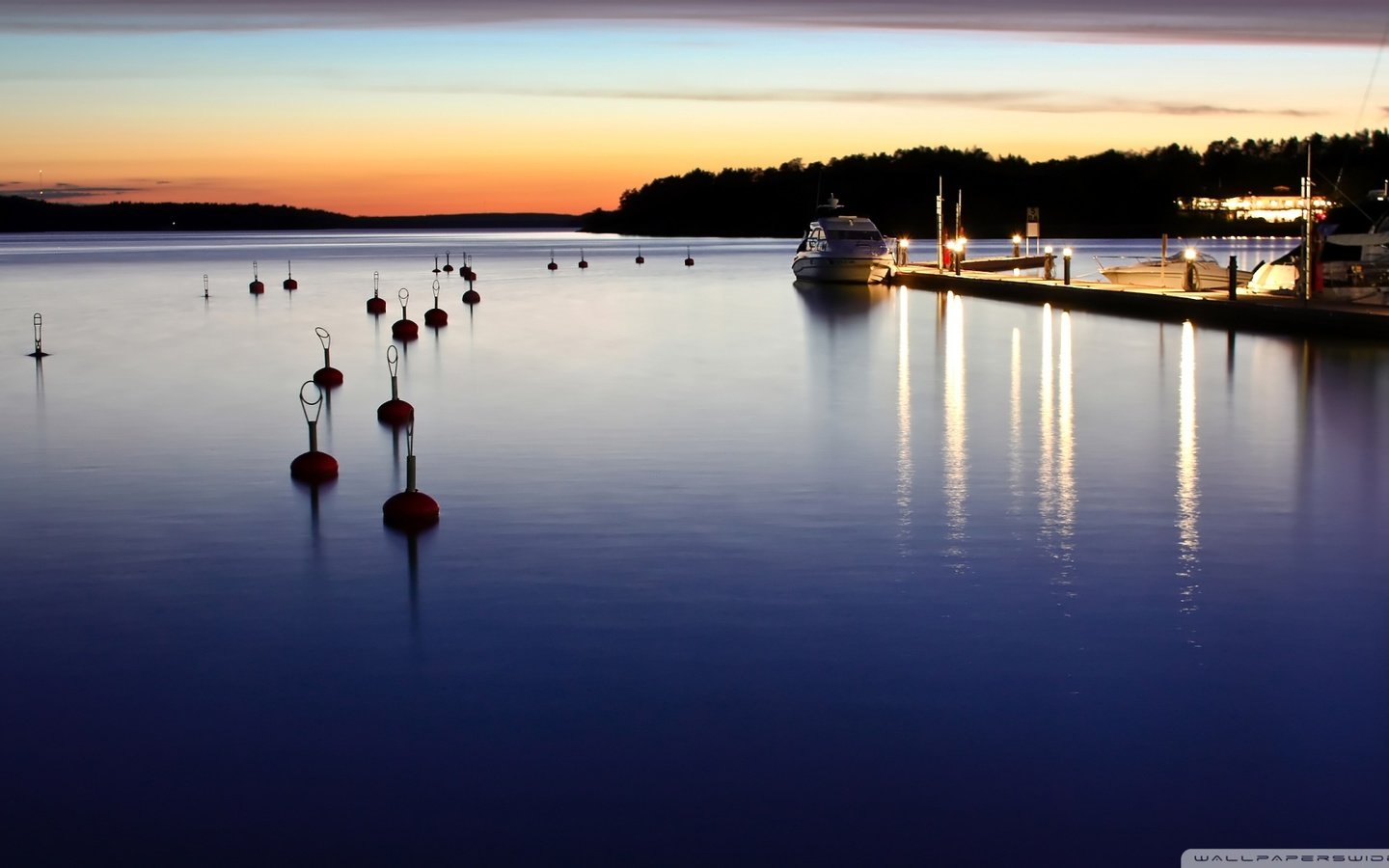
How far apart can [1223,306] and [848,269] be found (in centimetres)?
2637

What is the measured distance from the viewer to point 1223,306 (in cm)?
3428

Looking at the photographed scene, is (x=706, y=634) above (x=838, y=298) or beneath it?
beneath

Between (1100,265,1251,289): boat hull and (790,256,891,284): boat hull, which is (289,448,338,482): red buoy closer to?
(1100,265,1251,289): boat hull

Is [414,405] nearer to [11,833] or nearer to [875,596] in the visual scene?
[875,596]

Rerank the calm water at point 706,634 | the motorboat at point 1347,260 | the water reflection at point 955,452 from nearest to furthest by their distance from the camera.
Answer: the calm water at point 706,634 → the water reflection at point 955,452 → the motorboat at point 1347,260

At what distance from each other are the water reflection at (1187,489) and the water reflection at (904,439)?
1.80 metres

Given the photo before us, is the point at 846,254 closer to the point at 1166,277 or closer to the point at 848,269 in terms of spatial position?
the point at 848,269

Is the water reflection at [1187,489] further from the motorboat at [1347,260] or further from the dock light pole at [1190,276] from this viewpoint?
the dock light pole at [1190,276]

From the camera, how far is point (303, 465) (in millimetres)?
14461

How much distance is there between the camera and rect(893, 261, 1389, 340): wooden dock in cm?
2972

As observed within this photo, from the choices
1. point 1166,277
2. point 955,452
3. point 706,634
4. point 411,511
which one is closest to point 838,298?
point 1166,277

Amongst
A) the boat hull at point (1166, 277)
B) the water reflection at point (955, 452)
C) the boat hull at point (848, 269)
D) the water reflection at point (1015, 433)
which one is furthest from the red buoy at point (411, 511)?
the boat hull at point (848, 269)

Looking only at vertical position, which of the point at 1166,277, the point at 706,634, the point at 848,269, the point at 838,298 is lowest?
the point at 706,634

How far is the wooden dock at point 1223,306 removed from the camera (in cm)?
2972
